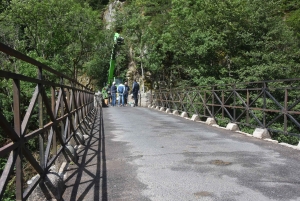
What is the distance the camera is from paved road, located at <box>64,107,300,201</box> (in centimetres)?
367

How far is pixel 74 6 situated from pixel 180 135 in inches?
918

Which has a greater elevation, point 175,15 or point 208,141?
point 175,15

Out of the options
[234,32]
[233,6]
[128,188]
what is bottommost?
[128,188]

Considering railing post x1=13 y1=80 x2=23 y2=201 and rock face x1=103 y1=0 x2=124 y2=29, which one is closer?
railing post x1=13 y1=80 x2=23 y2=201

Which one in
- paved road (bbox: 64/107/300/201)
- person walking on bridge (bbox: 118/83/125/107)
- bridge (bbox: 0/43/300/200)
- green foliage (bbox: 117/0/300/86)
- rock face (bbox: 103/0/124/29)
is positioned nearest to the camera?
bridge (bbox: 0/43/300/200)

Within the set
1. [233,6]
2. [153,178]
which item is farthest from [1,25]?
[153,178]

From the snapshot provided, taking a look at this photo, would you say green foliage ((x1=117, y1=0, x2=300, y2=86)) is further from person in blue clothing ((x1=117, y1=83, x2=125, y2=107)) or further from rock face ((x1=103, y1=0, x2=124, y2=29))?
rock face ((x1=103, y1=0, x2=124, y2=29))

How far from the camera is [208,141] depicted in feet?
→ 23.7

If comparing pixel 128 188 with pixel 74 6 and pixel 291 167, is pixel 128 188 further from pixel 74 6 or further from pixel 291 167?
pixel 74 6

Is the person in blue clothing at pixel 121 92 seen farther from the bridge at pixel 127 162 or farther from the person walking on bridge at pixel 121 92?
the bridge at pixel 127 162

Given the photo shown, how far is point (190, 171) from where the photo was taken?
4621 mm

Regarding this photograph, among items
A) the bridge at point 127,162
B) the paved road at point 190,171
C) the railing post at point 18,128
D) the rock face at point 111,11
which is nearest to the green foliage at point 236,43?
the bridge at point 127,162

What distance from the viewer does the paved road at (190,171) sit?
3.67 m

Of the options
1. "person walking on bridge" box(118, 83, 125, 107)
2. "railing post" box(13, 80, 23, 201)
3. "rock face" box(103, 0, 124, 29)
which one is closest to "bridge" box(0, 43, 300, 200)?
"railing post" box(13, 80, 23, 201)
